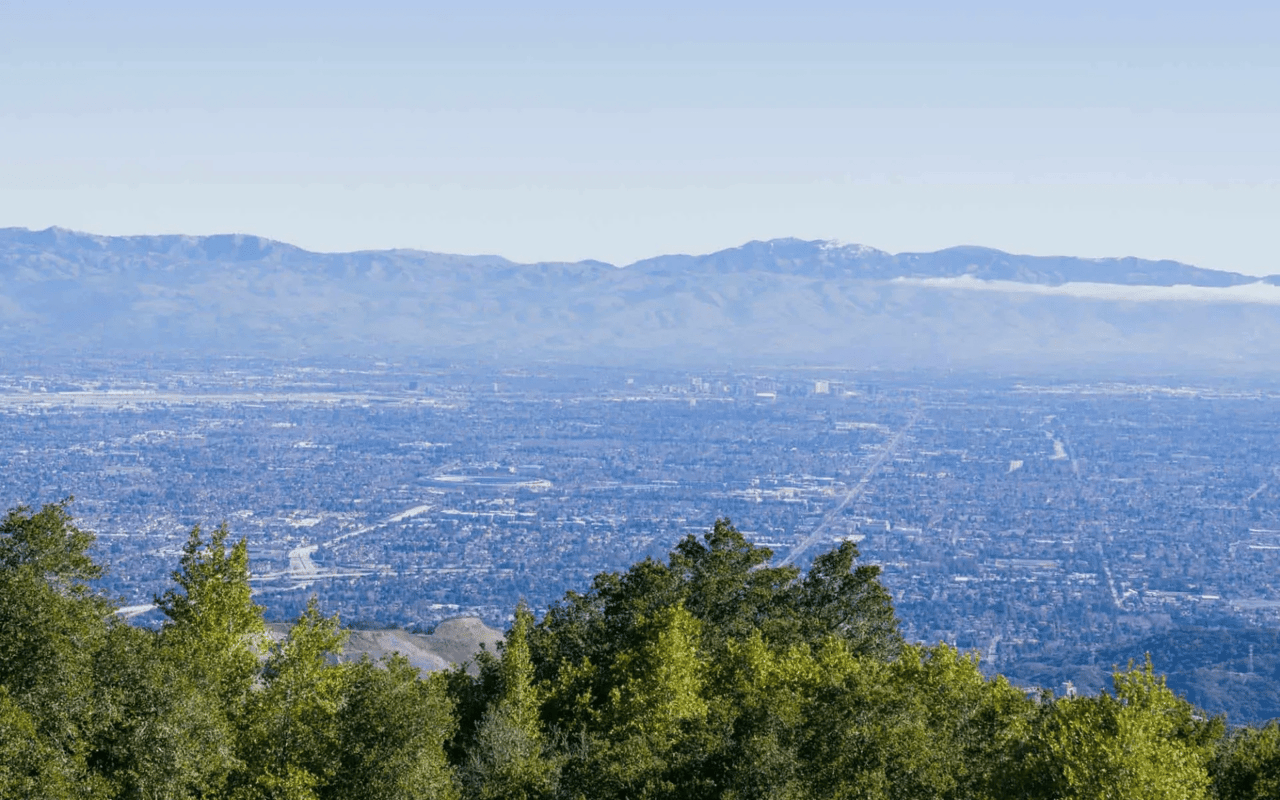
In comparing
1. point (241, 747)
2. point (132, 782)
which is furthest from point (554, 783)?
point (132, 782)

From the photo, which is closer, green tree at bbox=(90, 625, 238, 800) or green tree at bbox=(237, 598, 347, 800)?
green tree at bbox=(90, 625, 238, 800)

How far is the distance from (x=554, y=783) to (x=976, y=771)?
1041 centimetres

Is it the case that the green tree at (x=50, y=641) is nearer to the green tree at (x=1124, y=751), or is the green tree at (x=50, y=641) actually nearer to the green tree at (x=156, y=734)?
the green tree at (x=156, y=734)

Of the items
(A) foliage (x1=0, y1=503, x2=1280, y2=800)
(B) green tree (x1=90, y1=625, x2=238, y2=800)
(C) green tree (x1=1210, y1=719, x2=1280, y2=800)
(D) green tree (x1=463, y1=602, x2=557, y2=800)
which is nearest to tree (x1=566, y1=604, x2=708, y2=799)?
(A) foliage (x1=0, y1=503, x2=1280, y2=800)

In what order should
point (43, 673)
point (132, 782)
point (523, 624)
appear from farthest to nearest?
point (523, 624), point (43, 673), point (132, 782)

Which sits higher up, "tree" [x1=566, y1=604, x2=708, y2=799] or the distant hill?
"tree" [x1=566, y1=604, x2=708, y2=799]

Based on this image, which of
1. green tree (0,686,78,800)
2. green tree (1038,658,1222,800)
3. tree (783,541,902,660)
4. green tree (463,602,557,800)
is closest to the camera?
green tree (0,686,78,800)

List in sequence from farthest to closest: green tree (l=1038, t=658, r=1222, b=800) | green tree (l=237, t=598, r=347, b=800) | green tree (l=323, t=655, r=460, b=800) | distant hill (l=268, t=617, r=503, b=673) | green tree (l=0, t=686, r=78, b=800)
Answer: distant hill (l=268, t=617, r=503, b=673), green tree (l=237, t=598, r=347, b=800), green tree (l=323, t=655, r=460, b=800), green tree (l=1038, t=658, r=1222, b=800), green tree (l=0, t=686, r=78, b=800)

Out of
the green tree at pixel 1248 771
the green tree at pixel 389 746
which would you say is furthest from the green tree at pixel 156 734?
the green tree at pixel 1248 771

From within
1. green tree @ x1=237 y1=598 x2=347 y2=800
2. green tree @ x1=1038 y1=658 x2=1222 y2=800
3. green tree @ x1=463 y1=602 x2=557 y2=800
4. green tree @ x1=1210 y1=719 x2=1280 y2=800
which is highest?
green tree @ x1=1038 y1=658 x2=1222 y2=800

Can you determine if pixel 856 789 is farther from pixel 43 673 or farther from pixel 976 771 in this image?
pixel 43 673

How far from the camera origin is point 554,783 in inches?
1757

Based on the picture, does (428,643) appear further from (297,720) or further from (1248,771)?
(1248,771)

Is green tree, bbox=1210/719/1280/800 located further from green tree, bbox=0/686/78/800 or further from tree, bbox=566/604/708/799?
green tree, bbox=0/686/78/800
